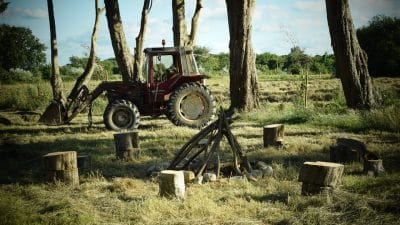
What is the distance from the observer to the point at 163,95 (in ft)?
36.4

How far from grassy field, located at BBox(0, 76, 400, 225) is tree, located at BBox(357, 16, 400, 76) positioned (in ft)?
74.6

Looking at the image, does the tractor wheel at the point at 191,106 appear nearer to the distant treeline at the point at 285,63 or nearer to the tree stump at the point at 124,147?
the distant treeline at the point at 285,63

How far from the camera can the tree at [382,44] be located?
98.3ft

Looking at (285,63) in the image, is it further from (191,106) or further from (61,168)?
(61,168)

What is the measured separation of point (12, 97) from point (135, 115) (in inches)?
368

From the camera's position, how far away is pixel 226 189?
540cm

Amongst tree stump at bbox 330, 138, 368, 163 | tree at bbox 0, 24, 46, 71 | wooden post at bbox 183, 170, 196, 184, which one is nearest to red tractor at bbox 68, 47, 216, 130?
tree stump at bbox 330, 138, 368, 163

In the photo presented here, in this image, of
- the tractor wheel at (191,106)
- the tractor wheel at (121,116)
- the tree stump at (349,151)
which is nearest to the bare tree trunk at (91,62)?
the tractor wheel at (121,116)

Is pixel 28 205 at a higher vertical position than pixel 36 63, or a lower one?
lower

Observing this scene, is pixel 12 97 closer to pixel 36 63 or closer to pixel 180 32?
pixel 180 32

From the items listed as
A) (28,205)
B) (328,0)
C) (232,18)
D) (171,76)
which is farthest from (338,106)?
(28,205)

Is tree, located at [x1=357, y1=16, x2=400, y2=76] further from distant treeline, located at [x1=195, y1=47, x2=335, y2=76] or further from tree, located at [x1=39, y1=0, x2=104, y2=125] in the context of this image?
tree, located at [x1=39, y1=0, x2=104, y2=125]

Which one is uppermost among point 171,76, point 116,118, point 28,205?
Answer: point 171,76

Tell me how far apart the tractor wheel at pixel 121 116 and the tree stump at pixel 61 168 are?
465 centimetres
